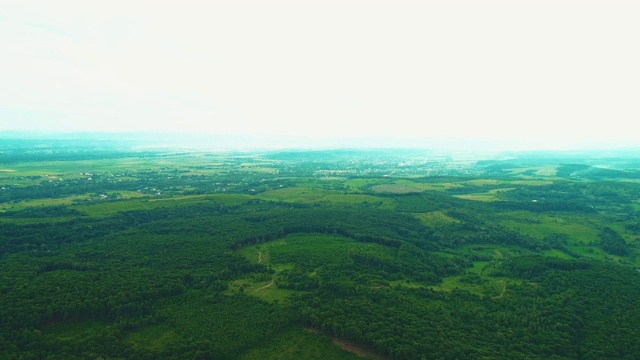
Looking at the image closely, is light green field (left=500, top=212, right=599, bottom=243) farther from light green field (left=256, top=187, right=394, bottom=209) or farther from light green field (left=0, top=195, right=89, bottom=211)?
light green field (left=0, top=195, right=89, bottom=211)

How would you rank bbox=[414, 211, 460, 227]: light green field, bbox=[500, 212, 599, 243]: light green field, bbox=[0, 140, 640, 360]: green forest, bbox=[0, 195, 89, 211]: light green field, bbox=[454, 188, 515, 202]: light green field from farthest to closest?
bbox=[454, 188, 515, 202]: light green field → bbox=[0, 195, 89, 211]: light green field → bbox=[414, 211, 460, 227]: light green field → bbox=[500, 212, 599, 243]: light green field → bbox=[0, 140, 640, 360]: green forest

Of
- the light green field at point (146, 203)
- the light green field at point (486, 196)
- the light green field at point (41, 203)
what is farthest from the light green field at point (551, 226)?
the light green field at point (41, 203)

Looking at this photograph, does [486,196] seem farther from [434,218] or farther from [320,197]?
[320,197]

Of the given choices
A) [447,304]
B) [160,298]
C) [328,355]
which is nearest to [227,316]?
[160,298]

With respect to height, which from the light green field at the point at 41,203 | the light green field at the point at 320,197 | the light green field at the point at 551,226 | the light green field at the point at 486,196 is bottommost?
the light green field at the point at 551,226

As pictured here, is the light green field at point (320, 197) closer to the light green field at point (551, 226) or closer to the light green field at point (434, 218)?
the light green field at point (434, 218)

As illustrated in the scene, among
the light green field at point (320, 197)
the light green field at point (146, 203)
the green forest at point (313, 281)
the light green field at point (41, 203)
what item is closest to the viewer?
the green forest at point (313, 281)

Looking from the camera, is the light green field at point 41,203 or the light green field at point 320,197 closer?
the light green field at point 41,203

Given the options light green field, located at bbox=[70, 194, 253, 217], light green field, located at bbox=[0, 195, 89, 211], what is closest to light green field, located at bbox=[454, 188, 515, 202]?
light green field, located at bbox=[70, 194, 253, 217]

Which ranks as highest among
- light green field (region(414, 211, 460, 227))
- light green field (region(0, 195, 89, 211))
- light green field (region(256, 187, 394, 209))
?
light green field (region(0, 195, 89, 211))
